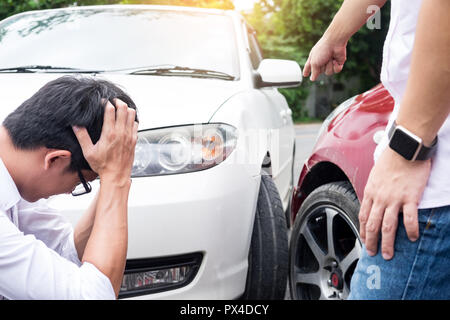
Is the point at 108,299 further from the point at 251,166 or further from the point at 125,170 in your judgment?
the point at 251,166

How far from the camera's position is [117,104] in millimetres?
1291

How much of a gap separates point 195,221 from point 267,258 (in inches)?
19.0

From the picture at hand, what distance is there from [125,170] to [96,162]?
83mm

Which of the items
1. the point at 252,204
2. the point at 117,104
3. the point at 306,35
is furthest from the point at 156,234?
the point at 306,35

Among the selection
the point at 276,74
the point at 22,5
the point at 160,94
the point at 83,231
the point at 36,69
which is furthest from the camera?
the point at 22,5

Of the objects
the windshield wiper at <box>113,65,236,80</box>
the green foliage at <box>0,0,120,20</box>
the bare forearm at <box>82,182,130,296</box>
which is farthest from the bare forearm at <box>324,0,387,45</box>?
the green foliage at <box>0,0,120,20</box>

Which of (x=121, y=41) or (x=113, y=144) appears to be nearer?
(x=113, y=144)

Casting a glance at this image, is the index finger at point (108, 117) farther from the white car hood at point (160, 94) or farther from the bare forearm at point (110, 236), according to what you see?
the white car hood at point (160, 94)

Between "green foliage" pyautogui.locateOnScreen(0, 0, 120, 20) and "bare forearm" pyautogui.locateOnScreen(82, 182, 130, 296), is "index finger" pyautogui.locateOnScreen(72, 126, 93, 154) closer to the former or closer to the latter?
"bare forearm" pyautogui.locateOnScreen(82, 182, 130, 296)

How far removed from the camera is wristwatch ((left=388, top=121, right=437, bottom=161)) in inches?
36.5

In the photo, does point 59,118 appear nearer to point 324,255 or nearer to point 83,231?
point 83,231

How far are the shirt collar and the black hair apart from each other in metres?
0.07

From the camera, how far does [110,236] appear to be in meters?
1.25

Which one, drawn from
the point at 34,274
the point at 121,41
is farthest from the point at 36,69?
the point at 34,274
